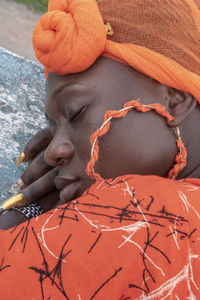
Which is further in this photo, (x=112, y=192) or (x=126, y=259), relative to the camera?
(x=112, y=192)

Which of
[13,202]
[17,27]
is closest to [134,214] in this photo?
[13,202]

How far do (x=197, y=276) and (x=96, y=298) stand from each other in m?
0.20

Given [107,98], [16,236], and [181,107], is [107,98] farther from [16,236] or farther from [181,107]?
[16,236]

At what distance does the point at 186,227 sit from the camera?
0.79m

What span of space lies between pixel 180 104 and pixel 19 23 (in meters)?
3.14

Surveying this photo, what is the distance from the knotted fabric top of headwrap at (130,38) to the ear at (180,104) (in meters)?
0.02

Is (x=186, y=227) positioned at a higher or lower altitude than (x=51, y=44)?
lower

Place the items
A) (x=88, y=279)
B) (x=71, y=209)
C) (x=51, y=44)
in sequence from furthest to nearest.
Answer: (x=51, y=44) < (x=71, y=209) < (x=88, y=279)

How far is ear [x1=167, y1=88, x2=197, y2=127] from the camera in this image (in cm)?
112

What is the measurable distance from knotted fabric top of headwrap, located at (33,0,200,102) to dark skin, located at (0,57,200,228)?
4cm

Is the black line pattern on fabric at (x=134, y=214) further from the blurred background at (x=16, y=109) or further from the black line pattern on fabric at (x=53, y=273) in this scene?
the blurred background at (x=16, y=109)

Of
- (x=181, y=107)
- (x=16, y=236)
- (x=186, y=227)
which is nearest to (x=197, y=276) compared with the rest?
(x=186, y=227)

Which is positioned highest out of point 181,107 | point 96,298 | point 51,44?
point 51,44

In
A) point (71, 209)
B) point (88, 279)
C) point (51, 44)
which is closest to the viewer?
point (88, 279)
